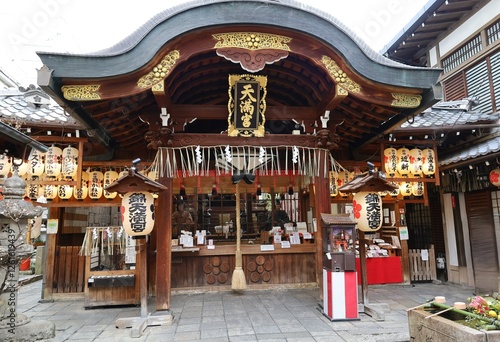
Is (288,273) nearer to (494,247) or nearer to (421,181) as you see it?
(421,181)

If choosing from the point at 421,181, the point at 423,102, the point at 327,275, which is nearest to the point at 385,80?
the point at 423,102

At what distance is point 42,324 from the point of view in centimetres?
554

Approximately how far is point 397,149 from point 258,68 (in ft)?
16.5

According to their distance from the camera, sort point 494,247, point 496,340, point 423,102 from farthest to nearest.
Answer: point 494,247 < point 423,102 < point 496,340

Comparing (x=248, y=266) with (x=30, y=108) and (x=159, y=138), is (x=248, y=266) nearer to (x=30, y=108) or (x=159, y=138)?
(x=159, y=138)

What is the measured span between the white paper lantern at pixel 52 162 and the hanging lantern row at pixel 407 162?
8580 mm

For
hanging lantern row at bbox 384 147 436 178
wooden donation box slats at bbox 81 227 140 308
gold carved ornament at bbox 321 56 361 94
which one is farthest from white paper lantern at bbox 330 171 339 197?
wooden donation box slats at bbox 81 227 140 308

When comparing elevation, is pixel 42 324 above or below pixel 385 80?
below

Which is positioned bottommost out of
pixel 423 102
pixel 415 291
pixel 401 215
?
pixel 415 291

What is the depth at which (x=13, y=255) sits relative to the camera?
4.92 m

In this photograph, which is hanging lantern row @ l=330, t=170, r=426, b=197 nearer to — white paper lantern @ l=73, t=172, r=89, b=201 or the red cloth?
the red cloth

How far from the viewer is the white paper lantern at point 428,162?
359 inches

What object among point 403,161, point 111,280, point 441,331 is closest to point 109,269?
point 111,280

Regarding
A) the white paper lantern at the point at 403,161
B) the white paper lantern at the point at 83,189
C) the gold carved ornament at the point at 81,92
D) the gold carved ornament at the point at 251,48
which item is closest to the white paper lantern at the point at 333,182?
the white paper lantern at the point at 403,161
